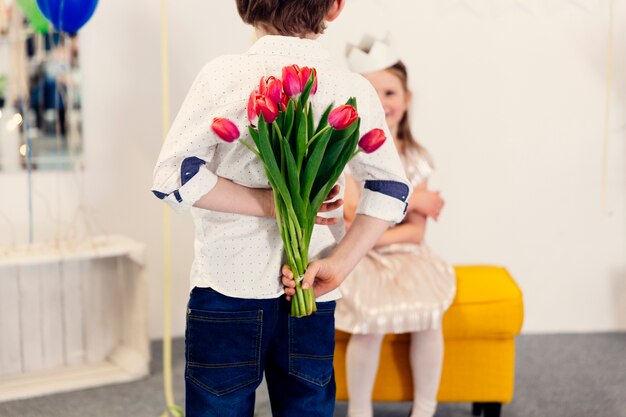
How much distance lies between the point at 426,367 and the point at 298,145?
3.65 ft

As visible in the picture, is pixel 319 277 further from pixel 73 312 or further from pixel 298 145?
pixel 73 312

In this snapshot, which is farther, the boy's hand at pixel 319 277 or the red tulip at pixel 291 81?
the boy's hand at pixel 319 277

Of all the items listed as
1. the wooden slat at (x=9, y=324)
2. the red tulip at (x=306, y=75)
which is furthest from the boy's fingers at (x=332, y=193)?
the wooden slat at (x=9, y=324)

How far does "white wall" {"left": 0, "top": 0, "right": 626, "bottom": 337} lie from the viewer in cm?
290

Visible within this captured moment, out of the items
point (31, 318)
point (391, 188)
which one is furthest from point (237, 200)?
point (31, 318)

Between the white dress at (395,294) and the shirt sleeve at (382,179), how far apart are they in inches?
29.2

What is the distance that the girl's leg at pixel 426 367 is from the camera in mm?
2100

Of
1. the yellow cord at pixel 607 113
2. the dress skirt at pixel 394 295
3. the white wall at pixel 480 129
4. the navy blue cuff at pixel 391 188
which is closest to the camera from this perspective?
the navy blue cuff at pixel 391 188

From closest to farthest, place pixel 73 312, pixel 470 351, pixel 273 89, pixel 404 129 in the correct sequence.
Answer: pixel 273 89 < pixel 470 351 < pixel 404 129 < pixel 73 312

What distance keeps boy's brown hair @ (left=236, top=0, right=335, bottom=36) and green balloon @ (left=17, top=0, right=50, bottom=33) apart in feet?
4.85

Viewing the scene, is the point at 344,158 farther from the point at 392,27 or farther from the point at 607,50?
the point at 607,50

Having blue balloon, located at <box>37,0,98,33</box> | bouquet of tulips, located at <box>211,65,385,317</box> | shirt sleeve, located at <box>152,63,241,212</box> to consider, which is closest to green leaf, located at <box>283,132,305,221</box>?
bouquet of tulips, located at <box>211,65,385,317</box>

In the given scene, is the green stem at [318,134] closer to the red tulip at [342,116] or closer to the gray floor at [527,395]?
the red tulip at [342,116]

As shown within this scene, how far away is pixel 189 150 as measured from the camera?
1182 millimetres
